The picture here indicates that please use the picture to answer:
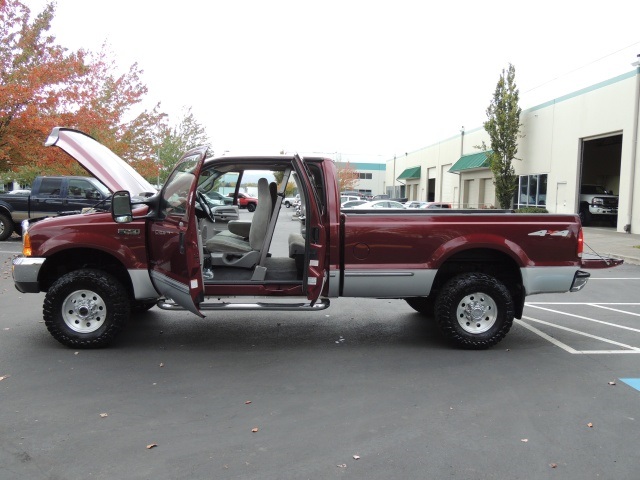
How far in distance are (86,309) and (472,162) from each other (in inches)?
1344

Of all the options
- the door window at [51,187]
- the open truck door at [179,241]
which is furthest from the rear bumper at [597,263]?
the door window at [51,187]

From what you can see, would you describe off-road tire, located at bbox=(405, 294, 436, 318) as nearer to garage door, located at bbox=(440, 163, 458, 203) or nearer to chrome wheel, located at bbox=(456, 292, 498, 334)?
chrome wheel, located at bbox=(456, 292, 498, 334)

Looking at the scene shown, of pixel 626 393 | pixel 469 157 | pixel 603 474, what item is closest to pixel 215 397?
pixel 603 474

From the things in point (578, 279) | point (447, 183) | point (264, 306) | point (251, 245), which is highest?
point (447, 183)

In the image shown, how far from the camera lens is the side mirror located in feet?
18.3

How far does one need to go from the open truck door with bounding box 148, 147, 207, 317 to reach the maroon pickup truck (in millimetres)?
18

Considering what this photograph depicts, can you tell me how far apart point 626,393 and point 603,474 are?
1660mm

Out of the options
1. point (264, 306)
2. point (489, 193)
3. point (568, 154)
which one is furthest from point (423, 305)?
point (489, 193)

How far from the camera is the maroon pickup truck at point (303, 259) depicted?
5742mm

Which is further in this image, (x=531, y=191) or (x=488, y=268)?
(x=531, y=191)

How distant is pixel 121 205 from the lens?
5.64 m

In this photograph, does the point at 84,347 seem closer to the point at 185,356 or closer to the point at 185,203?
the point at 185,356

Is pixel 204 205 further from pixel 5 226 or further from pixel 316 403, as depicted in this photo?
pixel 5 226

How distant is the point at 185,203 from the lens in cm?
560
